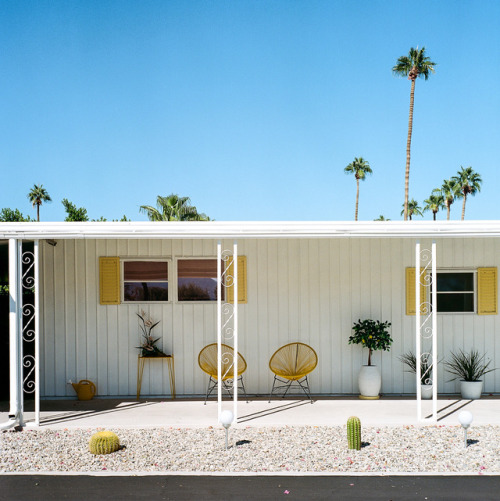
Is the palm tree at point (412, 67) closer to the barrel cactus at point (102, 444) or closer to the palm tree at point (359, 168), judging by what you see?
the palm tree at point (359, 168)

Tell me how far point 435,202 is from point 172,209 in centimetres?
1975

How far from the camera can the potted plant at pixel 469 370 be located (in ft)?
25.5

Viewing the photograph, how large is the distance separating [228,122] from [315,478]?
18591 mm

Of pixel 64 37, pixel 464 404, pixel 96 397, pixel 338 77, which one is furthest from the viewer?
pixel 338 77

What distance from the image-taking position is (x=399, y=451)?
545 cm

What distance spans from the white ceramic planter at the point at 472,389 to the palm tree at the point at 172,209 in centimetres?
1752

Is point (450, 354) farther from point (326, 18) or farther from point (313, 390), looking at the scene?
point (326, 18)

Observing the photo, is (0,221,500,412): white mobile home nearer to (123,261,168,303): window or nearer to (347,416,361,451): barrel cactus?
(123,261,168,303): window

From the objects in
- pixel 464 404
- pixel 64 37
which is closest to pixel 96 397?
pixel 464 404

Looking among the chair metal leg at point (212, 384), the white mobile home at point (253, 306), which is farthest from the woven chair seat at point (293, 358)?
the chair metal leg at point (212, 384)

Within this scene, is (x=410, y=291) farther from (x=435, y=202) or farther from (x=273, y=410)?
(x=435, y=202)

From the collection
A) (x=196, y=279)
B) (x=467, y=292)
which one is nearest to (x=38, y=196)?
(x=196, y=279)

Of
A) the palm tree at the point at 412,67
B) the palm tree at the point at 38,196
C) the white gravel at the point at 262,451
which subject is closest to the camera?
→ the white gravel at the point at 262,451

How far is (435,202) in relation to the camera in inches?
1462
